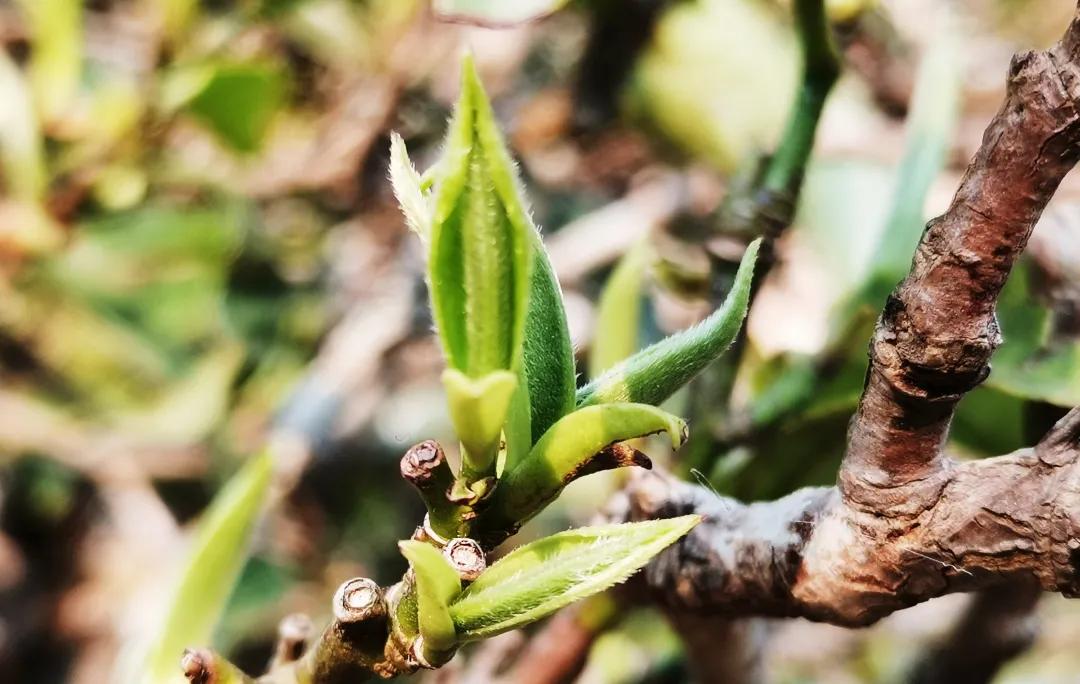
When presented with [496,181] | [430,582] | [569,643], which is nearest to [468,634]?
[430,582]

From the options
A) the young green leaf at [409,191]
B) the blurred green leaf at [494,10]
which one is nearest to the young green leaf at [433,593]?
the young green leaf at [409,191]

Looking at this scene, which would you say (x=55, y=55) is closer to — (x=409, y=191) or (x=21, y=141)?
(x=21, y=141)

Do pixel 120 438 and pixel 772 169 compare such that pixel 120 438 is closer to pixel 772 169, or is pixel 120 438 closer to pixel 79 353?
pixel 79 353

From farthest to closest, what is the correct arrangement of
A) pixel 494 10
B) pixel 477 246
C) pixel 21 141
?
pixel 21 141, pixel 494 10, pixel 477 246

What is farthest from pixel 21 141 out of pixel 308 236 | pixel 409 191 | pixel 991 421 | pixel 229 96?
pixel 991 421

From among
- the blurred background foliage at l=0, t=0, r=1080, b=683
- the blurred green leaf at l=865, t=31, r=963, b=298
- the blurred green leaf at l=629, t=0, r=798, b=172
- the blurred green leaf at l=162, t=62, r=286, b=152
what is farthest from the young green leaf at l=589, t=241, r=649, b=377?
the blurred green leaf at l=162, t=62, r=286, b=152

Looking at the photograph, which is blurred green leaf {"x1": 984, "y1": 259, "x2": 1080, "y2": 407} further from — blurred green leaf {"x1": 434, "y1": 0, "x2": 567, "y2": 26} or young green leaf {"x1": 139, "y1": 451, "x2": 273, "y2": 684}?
young green leaf {"x1": 139, "y1": 451, "x2": 273, "y2": 684}
